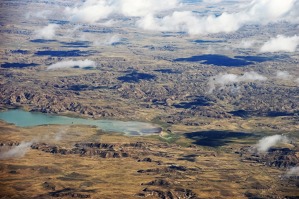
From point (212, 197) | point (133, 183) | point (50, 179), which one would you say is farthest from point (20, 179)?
point (212, 197)

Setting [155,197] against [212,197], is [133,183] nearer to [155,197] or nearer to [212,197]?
[155,197]

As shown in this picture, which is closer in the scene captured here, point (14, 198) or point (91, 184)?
point (14, 198)

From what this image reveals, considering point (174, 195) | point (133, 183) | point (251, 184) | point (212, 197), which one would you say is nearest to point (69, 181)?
point (133, 183)

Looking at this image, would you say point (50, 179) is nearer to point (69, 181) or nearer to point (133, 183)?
point (69, 181)

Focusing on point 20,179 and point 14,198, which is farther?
point 20,179

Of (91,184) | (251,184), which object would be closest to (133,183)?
(91,184)

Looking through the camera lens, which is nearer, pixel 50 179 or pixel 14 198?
pixel 14 198

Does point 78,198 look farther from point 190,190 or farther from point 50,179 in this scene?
point 190,190
